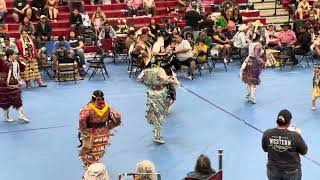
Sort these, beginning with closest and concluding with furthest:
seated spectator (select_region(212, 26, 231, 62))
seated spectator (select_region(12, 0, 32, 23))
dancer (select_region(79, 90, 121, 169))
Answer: dancer (select_region(79, 90, 121, 169))
seated spectator (select_region(212, 26, 231, 62))
seated spectator (select_region(12, 0, 32, 23))

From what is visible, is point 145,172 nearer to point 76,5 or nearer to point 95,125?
point 95,125

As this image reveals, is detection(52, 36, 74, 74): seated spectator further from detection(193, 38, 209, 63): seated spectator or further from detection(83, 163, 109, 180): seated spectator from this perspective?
detection(83, 163, 109, 180): seated spectator

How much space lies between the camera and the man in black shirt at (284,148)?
6242 millimetres

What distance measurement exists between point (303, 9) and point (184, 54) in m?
6.16

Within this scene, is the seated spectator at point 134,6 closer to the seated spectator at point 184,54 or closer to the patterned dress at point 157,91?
the seated spectator at point 184,54

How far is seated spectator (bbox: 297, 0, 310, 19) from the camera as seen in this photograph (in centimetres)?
1930

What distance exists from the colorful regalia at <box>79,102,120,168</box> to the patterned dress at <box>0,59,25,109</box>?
3.46 m

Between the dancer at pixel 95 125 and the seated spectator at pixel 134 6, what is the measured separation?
38.5ft

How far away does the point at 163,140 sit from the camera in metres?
10.2

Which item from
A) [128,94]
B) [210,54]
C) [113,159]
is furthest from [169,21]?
[113,159]

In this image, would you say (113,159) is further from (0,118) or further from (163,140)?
(0,118)

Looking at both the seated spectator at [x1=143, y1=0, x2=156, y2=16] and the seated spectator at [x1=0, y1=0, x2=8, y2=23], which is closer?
the seated spectator at [x1=0, y1=0, x2=8, y2=23]

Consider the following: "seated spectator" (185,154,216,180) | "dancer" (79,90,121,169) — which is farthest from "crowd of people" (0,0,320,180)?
"seated spectator" (185,154,216,180)

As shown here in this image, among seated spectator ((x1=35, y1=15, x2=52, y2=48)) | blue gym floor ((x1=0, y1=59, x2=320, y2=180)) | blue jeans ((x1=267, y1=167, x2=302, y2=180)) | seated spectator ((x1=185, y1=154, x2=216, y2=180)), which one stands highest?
seated spectator ((x1=35, y1=15, x2=52, y2=48))
